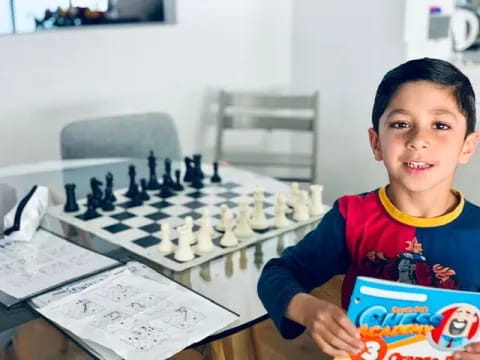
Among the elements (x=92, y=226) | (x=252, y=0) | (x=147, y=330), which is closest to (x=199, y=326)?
(x=147, y=330)

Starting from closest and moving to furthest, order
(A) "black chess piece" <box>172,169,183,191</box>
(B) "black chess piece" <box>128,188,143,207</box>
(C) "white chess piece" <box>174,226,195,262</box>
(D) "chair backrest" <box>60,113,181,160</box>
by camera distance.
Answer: (C) "white chess piece" <box>174,226,195,262</box>
(B) "black chess piece" <box>128,188,143,207</box>
(A) "black chess piece" <box>172,169,183,191</box>
(D) "chair backrest" <box>60,113,181,160</box>

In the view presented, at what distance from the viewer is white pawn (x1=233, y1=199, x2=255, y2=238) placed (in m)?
1.48

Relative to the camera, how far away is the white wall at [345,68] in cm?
276

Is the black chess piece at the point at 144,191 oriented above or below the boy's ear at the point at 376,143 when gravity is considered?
below

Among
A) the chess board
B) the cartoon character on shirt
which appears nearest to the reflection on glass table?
the chess board

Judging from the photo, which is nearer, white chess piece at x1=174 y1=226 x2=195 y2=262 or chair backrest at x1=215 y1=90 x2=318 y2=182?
white chess piece at x1=174 y1=226 x2=195 y2=262

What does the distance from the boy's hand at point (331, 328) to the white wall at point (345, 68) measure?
6.39 ft

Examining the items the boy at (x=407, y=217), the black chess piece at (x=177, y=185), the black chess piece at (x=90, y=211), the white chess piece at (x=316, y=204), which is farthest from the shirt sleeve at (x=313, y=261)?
the black chess piece at (x=177, y=185)

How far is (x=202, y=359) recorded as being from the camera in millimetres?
1223

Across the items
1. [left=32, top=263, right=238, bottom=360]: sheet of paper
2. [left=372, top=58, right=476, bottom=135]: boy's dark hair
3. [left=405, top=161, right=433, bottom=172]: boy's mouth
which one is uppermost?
[left=372, top=58, right=476, bottom=135]: boy's dark hair

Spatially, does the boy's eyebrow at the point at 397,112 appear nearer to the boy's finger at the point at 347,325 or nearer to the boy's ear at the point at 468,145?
the boy's ear at the point at 468,145

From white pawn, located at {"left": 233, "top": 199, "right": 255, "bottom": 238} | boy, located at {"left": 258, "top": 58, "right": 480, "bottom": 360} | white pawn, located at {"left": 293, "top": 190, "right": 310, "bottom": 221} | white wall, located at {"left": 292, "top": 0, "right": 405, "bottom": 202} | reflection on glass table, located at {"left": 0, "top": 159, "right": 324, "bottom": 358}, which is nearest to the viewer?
boy, located at {"left": 258, "top": 58, "right": 480, "bottom": 360}

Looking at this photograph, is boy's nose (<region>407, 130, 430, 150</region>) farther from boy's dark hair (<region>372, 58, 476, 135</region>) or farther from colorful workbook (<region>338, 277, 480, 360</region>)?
colorful workbook (<region>338, 277, 480, 360</region>)

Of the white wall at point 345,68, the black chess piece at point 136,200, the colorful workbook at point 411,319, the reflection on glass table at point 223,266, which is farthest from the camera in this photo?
the white wall at point 345,68
